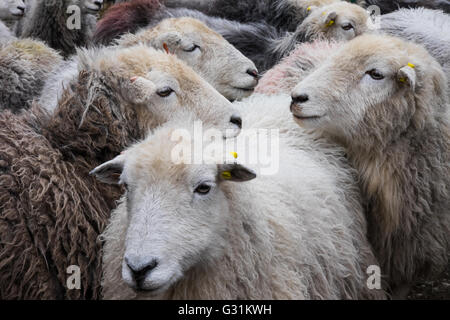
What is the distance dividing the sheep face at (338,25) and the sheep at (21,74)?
208cm

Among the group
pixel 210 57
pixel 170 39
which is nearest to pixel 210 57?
pixel 210 57

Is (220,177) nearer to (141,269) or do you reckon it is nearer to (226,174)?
(226,174)

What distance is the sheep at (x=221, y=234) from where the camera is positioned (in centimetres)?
225

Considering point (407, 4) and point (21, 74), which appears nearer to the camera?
point (21, 74)

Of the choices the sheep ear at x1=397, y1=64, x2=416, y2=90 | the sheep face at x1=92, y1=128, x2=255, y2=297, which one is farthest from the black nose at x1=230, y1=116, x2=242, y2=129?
the sheep ear at x1=397, y1=64, x2=416, y2=90

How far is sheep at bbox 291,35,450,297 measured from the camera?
3.29 m

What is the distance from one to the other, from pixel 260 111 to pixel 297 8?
2.42 meters

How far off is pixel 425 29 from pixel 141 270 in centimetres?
379

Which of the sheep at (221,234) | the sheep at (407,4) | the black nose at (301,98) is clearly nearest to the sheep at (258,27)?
the sheep at (407,4)

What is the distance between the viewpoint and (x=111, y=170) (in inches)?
102

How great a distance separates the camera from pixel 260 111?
3697mm

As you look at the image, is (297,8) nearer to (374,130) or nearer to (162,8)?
(162,8)

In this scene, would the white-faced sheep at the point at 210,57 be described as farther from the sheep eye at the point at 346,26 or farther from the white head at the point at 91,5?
the white head at the point at 91,5

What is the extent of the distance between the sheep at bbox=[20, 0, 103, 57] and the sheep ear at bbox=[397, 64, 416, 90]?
325 centimetres
